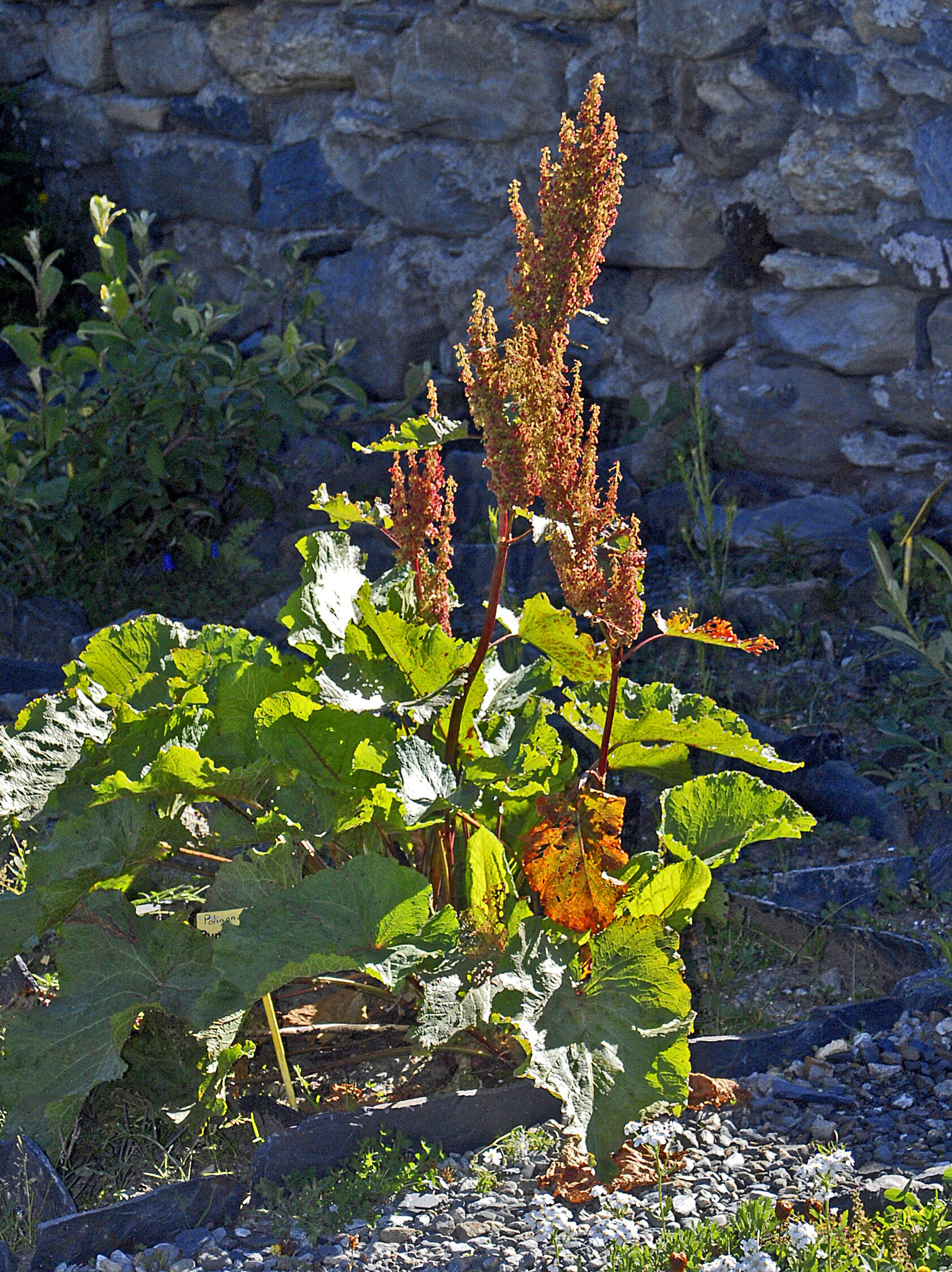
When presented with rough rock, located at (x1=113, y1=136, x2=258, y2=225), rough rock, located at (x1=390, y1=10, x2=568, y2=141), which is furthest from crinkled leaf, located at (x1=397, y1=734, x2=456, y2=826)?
rough rock, located at (x1=113, y1=136, x2=258, y2=225)

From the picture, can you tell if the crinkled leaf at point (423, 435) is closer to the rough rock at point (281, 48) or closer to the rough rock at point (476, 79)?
the rough rock at point (476, 79)

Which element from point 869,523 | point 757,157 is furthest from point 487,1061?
point 757,157

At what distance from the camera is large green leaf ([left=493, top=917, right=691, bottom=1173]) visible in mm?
1748

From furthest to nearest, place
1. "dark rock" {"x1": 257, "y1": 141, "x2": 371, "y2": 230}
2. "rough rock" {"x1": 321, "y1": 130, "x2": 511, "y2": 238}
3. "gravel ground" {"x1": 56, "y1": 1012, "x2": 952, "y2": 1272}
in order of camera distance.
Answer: "dark rock" {"x1": 257, "y1": 141, "x2": 371, "y2": 230}
"rough rock" {"x1": 321, "y1": 130, "x2": 511, "y2": 238}
"gravel ground" {"x1": 56, "y1": 1012, "x2": 952, "y2": 1272}

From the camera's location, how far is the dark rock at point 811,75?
13.5ft

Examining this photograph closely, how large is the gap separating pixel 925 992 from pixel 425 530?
1138mm

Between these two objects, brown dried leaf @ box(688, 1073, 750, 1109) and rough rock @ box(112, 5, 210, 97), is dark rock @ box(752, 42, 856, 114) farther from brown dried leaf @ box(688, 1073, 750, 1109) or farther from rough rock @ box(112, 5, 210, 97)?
brown dried leaf @ box(688, 1073, 750, 1109)

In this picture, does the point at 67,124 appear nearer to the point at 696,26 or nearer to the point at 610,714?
the point at 696,26

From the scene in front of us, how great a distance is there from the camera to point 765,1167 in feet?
6.13

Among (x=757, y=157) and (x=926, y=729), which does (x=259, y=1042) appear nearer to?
(x=926, y=729)

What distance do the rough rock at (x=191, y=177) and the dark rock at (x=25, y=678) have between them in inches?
94.8

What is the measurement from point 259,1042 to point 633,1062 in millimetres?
708

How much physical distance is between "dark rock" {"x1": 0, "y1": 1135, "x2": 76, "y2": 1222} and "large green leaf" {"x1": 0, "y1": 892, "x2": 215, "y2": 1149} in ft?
0.11

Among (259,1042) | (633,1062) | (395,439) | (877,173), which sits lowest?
(259,1042)
